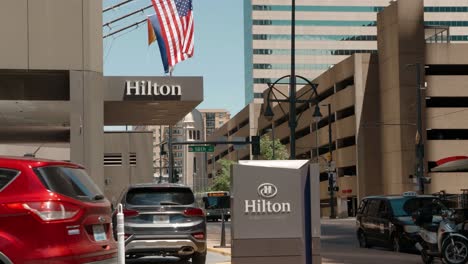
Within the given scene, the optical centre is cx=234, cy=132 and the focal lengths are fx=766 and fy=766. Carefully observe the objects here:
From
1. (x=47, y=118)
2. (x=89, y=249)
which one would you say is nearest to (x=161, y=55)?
(x=47, y=118)

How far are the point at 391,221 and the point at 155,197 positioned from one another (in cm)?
834

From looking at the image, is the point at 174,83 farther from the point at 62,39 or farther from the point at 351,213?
the point at 351,213

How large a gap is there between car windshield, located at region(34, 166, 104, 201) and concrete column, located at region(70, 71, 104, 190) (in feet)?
36.0

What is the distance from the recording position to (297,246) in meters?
8.55

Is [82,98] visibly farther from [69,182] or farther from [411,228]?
[69,182]

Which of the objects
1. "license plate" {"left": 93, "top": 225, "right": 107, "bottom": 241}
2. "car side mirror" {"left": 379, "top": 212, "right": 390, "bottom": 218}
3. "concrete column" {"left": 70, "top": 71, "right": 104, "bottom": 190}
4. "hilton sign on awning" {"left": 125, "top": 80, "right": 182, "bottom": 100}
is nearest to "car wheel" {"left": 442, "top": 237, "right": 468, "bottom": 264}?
"car side mirror" {"left": 379, "top": 212, "right": 390, "bottom": 218}

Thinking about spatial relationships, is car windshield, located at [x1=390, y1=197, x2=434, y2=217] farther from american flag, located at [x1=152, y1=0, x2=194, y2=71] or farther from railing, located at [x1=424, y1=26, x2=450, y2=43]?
railing, located at [x1=424, y1=26, x2=450, y2=43]

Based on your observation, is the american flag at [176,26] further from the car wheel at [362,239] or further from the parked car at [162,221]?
the parked car at [162,221]

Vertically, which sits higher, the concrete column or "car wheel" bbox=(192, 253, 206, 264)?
the concrete column

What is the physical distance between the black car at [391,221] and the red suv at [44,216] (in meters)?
12.9

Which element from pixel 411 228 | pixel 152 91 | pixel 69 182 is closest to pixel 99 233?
pixel 69 182

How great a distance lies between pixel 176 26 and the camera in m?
33.2

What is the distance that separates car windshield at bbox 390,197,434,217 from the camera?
20.8 metres

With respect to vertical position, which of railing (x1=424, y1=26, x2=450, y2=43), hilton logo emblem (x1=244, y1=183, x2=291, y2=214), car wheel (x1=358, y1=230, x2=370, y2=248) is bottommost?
car wheel (x1=358, y1=230, x2=370, y2=248)
